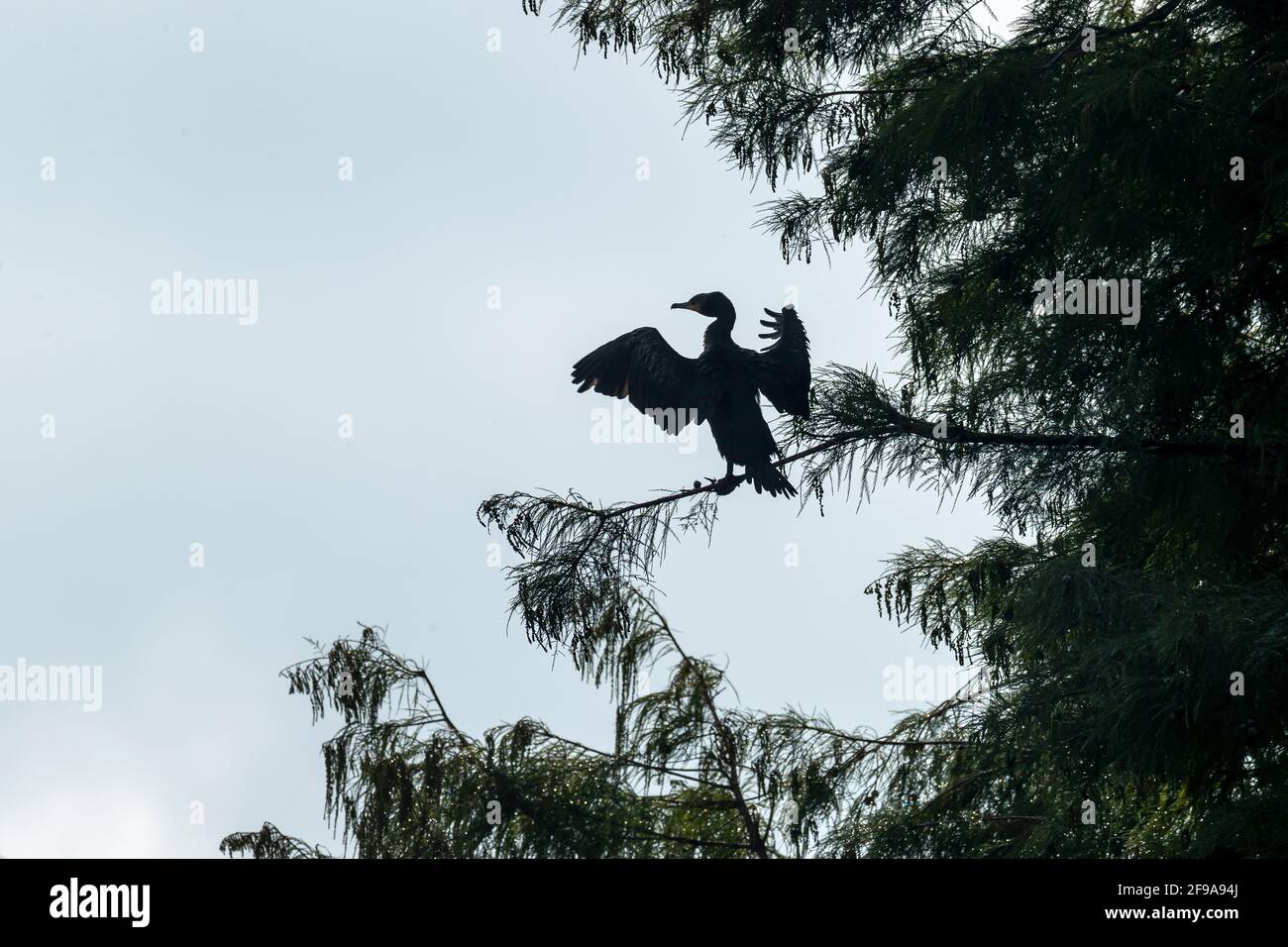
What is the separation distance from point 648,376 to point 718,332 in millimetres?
521

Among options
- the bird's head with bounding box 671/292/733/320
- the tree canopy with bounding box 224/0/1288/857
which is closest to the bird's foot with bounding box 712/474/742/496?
the tree canopy with bounding box 224/0/1288/857

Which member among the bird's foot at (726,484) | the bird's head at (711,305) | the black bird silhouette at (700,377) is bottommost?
the bird's foot at (726,484)

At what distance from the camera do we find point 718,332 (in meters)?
5.83

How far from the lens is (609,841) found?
4.84 meters

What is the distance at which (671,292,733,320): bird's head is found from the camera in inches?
237

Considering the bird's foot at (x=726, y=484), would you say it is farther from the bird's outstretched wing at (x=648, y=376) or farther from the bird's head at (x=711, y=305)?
the bird's head at (x=711, y=305)

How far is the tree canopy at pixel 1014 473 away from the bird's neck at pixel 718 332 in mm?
735

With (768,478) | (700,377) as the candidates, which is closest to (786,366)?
(700,377)

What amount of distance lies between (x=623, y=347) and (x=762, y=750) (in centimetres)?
163

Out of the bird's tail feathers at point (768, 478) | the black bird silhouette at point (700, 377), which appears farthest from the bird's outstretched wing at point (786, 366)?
the bird's tail feathers at point (768, 478)

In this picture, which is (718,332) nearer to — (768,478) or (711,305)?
(711,305)

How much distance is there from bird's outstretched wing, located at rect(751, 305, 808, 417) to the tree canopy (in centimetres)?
48

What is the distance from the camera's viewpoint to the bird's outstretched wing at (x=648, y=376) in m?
5.43
